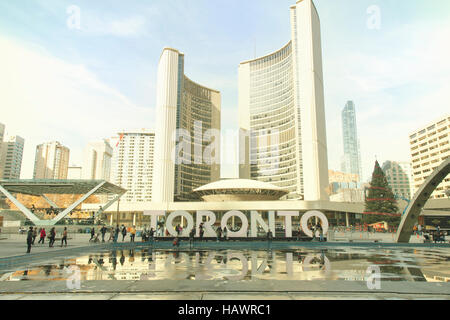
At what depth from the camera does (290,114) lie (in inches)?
4624

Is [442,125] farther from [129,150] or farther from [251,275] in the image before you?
[129,150]

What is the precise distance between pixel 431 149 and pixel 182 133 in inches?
4163

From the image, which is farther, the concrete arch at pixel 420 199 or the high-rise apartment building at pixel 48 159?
the high-rise apartment building at pixel 48 159

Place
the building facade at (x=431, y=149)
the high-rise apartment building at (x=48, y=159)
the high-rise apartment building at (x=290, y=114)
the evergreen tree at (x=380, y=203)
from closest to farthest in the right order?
the evergreen tree at (x=380, y=203) → the high-rise apartment building at (x=290, y=114) → the building facade at (x=431, y=149) → the high-rise apartment building at (x=48, y=159)

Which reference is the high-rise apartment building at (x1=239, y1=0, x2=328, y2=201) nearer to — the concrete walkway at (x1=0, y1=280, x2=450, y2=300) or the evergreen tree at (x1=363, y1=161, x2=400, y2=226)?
the evergreen tree at (x1=363, y1=161, x2=400, y2=226)

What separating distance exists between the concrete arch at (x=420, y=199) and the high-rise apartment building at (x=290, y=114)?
60711 millimetres

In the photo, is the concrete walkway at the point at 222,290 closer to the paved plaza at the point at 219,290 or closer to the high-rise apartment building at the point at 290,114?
the paved plaza at the point at 219,290

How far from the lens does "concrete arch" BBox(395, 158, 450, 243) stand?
25486mm

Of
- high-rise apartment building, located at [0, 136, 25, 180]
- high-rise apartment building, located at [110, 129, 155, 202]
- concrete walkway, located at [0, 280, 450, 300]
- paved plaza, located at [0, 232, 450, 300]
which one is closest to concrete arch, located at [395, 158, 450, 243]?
paved plaza, located at [0, 232, 450, 300]

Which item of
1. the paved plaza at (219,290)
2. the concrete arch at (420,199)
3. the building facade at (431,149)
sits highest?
the building facade at (431,149)

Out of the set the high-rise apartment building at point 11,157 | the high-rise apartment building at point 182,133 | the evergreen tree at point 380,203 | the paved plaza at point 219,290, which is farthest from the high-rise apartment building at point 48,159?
the paved plaza at point 219,290

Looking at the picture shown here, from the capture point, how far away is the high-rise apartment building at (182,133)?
3883 inches

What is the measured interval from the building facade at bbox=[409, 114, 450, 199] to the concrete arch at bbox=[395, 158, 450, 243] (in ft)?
329

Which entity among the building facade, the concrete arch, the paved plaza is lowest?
the paved plaza
